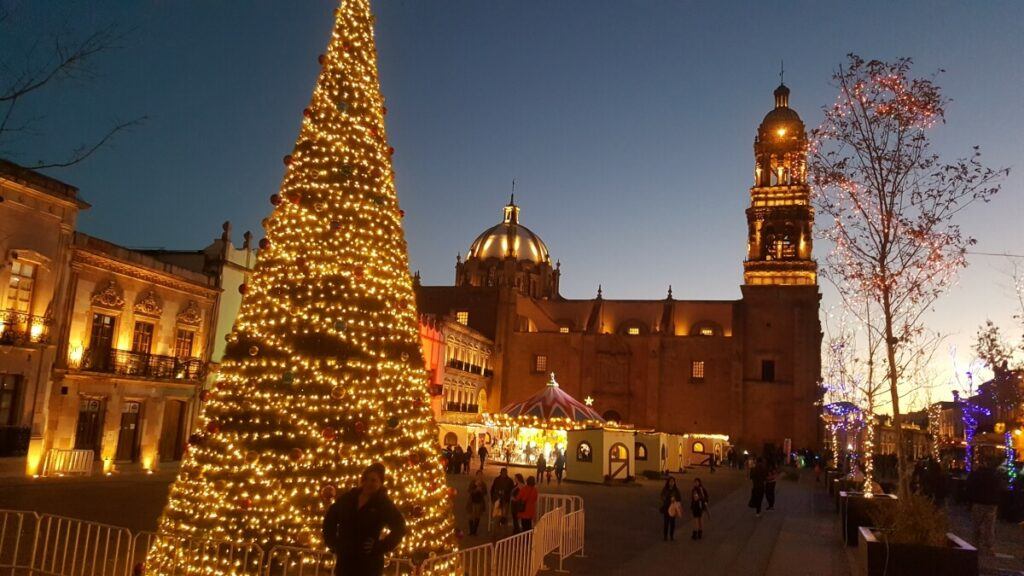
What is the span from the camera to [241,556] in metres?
6.46

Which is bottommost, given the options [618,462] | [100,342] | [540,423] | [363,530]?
[618,462]

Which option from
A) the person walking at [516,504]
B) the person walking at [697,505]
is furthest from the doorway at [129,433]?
the person walking at [697,505]

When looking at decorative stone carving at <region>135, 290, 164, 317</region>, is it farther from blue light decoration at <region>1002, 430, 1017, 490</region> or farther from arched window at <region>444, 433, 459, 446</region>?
blue light decoration at <region>1002, 430, 1017, 490</region>

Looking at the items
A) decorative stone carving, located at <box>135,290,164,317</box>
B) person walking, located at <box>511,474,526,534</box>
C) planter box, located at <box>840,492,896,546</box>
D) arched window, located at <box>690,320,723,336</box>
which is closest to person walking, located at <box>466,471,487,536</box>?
person walking, located at <box>511,474,526,534</box>

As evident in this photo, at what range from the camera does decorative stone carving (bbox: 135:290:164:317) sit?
2356 cm

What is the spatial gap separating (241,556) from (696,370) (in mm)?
47429

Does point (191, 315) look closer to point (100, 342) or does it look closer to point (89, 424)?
point (100, 342)

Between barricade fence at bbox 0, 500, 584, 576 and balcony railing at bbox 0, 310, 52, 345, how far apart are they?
9791 mm

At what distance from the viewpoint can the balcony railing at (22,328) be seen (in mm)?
18703

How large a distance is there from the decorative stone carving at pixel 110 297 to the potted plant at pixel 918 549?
21.3m

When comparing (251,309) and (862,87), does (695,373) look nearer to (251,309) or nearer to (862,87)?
(862,87)

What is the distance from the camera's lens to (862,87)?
13.0 m

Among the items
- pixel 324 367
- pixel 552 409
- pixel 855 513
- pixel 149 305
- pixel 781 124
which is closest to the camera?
pixel 324 367

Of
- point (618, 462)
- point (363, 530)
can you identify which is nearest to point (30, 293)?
point (363, 530)
